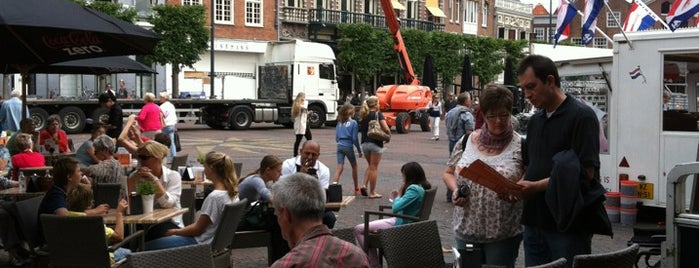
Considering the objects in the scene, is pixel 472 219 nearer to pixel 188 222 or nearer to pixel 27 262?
pixel 188 222

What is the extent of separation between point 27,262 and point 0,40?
2232mm

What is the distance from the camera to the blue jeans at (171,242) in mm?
6668

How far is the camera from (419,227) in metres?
5.64

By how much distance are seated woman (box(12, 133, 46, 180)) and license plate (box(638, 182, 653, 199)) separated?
766 centimetres

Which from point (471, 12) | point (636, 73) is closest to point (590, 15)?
point (636, 73)

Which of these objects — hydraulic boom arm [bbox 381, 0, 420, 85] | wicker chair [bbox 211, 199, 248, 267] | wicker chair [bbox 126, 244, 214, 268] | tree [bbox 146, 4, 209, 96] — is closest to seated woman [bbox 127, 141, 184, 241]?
wicker chair [bbox 211, 199, 248, 267]

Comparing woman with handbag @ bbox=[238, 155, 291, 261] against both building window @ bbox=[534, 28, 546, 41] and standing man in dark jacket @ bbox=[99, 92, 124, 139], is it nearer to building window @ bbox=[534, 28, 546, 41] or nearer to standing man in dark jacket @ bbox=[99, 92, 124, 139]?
standing man in dark jacket @ bbox=[99, 92, 124, 139]

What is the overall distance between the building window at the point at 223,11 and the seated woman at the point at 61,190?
136ft

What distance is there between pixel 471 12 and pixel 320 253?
6679 cm

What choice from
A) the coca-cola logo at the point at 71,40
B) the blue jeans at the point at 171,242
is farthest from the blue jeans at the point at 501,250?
the coca-cola logo at the point at 71,40

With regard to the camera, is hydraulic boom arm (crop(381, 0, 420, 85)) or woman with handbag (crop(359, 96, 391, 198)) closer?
woman with handbag (crop(359, 96, 391, 198))

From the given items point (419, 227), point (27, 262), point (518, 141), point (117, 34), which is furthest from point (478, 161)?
point (27, 262)

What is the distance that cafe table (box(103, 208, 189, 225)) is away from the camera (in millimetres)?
6676

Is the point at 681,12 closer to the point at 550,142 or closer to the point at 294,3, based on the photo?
the point at 550,142
